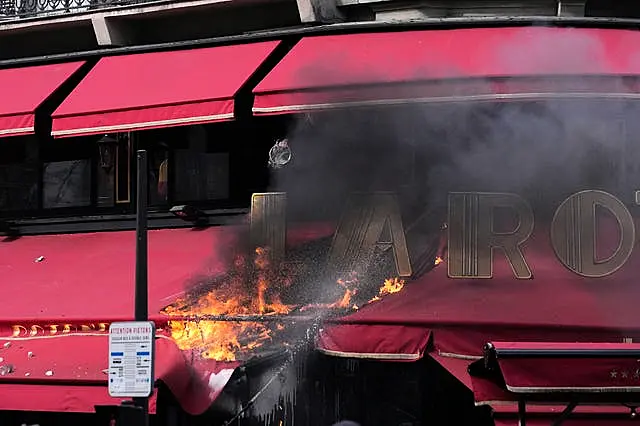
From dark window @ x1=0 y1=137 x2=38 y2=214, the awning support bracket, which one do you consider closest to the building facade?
the awning support bracket

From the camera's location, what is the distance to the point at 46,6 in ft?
36.8

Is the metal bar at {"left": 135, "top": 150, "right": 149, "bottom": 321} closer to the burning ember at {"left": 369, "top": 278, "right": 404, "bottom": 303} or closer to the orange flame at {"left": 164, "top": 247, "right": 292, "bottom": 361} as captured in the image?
the orange flame at {"left": 164, "top": 247, "right": 292, "bottom": 361}

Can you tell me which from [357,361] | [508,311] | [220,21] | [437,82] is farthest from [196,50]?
[508,311]

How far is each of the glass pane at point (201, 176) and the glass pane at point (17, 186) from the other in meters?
1.82

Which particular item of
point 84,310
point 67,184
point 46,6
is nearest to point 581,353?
point 84,310

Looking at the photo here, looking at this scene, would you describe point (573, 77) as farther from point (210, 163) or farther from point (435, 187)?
point (210, 163)

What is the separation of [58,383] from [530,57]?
15.6 feet

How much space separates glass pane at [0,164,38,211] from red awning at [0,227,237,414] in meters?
0.70

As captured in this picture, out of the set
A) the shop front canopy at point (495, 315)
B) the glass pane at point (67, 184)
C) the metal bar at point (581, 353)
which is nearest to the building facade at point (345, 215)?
the shop front canopy at point (495, 315)

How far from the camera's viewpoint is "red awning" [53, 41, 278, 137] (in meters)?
9.00

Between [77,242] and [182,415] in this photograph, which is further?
[77,242]

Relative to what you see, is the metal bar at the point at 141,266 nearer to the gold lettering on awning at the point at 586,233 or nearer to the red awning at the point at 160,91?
the red awning at the point at 160,91

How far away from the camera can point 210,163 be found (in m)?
10.4

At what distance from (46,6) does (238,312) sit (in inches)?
183
